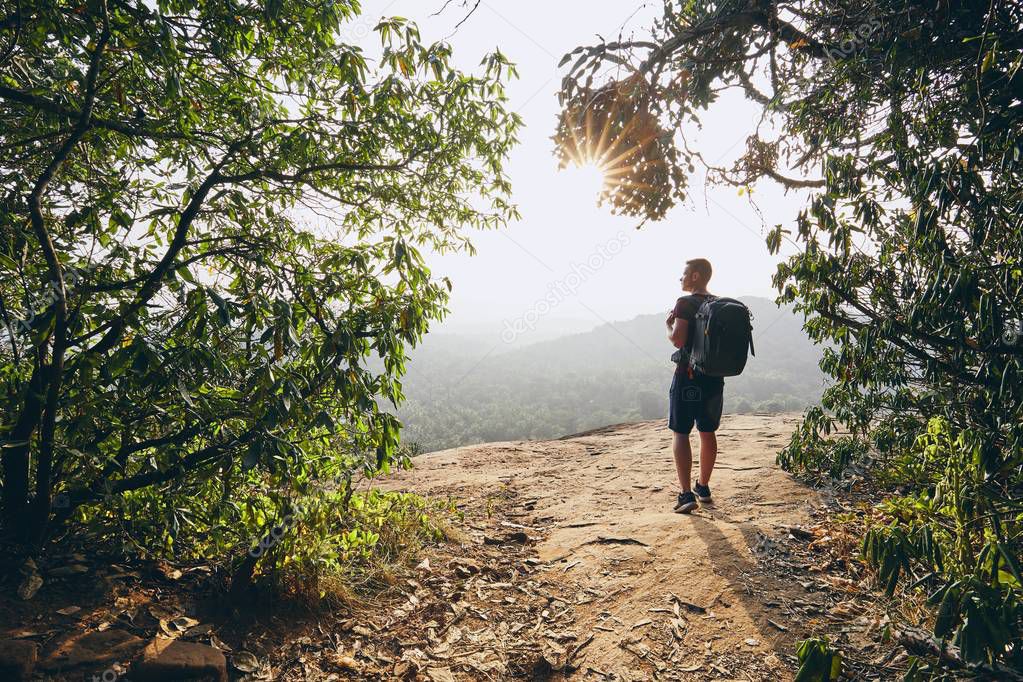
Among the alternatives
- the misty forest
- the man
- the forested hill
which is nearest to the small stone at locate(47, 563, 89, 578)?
the misty forest

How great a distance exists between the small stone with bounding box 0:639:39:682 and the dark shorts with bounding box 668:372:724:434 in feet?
15.1

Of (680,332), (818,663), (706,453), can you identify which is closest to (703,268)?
(680,332)

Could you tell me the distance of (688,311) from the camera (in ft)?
15.5

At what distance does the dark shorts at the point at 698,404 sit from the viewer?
15.1 ft

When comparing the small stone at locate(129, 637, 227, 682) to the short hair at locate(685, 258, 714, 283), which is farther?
the short hair at locate(685, 258, 714, 283)

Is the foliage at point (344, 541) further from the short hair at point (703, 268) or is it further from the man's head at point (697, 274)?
the short hair at point (703, 268)

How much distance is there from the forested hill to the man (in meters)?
43.6

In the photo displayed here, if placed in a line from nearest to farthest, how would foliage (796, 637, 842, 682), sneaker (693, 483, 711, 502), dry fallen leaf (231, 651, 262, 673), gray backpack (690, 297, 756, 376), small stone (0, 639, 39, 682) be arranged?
foliage (796, 637, 842, 682), small stone (0, 639, 39, 682), dry fallen leaf (231, 651, 262, 673), gray backpack (690, 297, 756, 376), sneaker (693, 483, 711, 502)

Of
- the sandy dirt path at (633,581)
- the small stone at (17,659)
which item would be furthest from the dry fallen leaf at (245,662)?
the sandy dirt path at (633,581)

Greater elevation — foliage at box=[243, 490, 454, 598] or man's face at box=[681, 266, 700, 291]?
man's face at box=[681, 266, 700, 291]

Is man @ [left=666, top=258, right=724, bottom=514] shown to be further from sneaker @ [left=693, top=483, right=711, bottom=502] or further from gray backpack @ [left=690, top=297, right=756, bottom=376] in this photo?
gray backpack @ [left=690, top=297, right=756, bottom=376]

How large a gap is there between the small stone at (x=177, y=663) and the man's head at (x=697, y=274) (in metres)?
4.80

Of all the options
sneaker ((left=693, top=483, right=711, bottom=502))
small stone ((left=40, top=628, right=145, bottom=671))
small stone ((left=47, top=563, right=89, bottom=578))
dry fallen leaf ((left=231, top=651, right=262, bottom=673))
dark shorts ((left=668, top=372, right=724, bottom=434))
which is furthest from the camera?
sneaker ((left=693, top=483, right=711, bottom=502))

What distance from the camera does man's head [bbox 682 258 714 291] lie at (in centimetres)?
492
